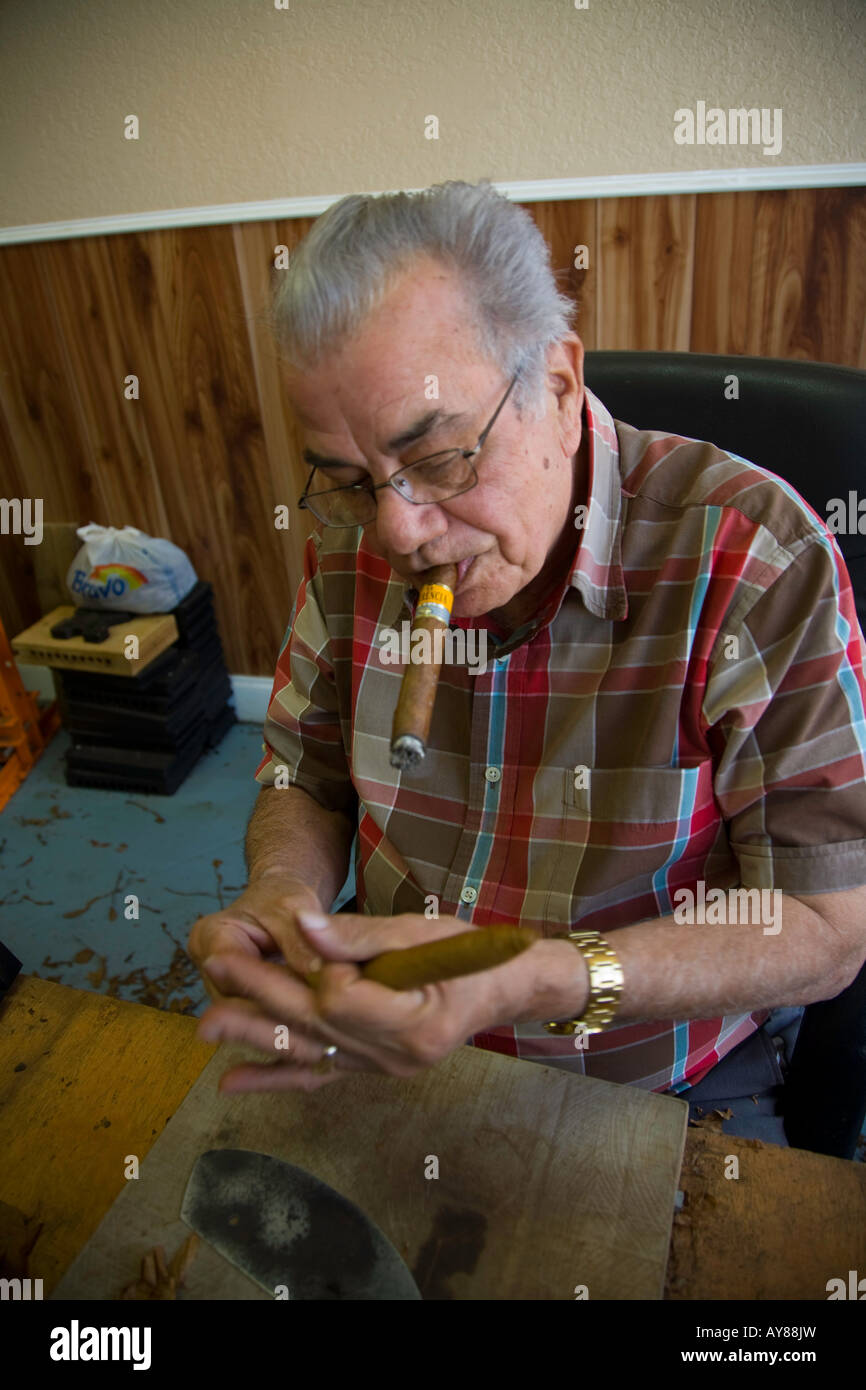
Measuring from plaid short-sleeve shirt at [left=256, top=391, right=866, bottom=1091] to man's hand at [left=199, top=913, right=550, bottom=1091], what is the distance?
184 millimetres

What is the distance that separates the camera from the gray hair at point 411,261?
86cm

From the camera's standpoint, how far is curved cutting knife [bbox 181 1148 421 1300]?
783 millimetres

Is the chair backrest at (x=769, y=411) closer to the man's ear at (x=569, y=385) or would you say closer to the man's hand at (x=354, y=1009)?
the man's ear at (x=569, y=385)

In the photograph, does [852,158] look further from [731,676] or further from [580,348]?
[731,676]

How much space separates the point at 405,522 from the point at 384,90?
1668mm

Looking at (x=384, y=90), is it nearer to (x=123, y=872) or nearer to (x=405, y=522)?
(x=405, y=522)

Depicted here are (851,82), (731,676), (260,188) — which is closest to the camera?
(731,676)

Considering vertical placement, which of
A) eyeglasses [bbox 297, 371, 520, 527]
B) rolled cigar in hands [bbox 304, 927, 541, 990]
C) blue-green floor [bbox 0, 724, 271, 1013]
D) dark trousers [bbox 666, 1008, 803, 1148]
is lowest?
blue-green floor [bbox 0, 724, 271, 1013]

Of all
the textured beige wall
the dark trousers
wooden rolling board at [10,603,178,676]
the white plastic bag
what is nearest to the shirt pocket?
the dark trousers

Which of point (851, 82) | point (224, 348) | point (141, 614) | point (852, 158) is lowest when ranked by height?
point (141, 614)

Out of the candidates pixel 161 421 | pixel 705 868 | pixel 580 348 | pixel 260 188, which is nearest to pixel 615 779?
pixel 705 868

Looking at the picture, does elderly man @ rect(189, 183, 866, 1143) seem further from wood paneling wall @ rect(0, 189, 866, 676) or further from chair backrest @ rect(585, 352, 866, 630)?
wood paneling wall @ rect(0, 189, 866, 676)

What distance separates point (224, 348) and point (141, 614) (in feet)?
2.75

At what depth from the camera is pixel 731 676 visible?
0.96 meters
